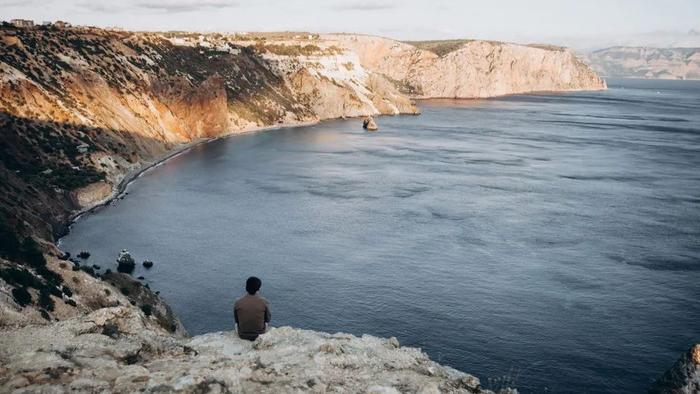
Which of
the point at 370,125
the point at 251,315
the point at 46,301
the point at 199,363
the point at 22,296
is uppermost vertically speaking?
the point at 251,315

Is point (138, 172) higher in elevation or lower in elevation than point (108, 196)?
higher

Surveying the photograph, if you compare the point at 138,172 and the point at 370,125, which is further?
the point at 370,125

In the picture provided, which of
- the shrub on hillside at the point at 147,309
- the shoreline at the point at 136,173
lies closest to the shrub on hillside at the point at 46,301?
the shrub on hillside at the point at 147,309

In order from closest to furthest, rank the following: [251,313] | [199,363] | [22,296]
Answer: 1. [199,363]
2. [251,313]
3. [22,296]

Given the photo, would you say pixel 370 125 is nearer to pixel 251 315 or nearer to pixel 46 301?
pixel 46 301

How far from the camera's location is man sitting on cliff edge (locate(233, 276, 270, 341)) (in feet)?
70.9

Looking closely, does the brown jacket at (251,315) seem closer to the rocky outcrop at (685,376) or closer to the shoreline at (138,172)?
the rocky outcrop at (685,376)

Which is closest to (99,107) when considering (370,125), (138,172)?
(138,172)

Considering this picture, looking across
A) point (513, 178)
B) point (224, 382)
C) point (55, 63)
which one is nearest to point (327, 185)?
point (513, 178)

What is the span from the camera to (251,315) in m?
22.3

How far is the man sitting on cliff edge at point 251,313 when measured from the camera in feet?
70.9

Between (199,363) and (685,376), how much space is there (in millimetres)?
32370

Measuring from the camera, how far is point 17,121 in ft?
303

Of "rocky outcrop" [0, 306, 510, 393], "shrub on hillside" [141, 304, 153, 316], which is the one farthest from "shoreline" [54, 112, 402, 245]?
"rocky outcrop" [0, 306, 510, 393]
